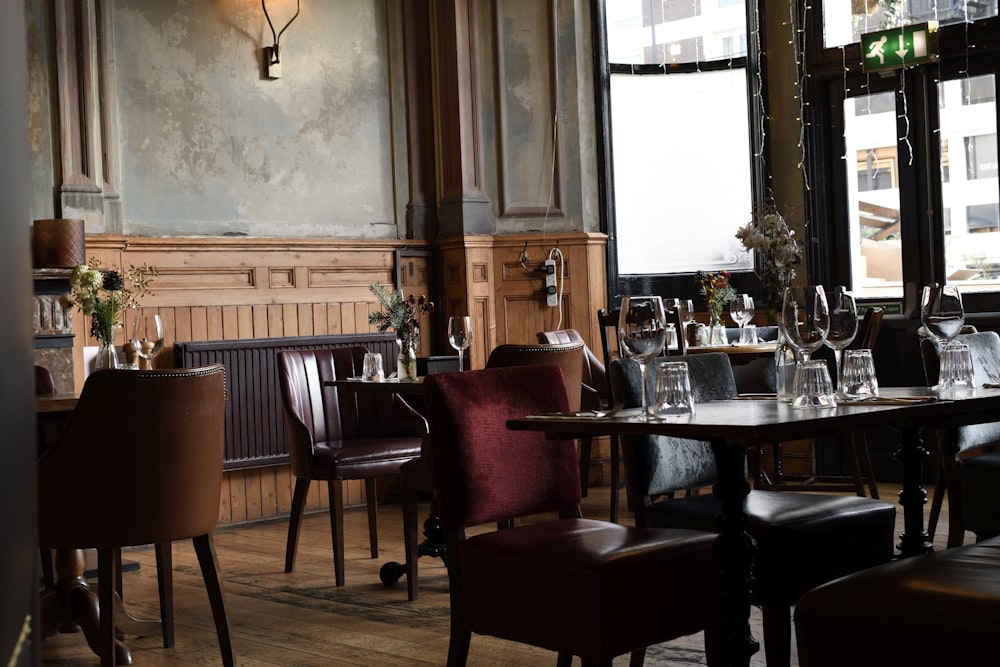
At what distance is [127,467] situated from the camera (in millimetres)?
2883

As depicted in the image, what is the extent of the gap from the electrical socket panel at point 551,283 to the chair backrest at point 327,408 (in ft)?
6.22

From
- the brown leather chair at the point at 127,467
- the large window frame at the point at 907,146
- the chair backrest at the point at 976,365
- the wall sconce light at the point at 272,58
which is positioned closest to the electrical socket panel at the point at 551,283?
the large window frame at the point at 907,146

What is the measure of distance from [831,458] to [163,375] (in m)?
4.36

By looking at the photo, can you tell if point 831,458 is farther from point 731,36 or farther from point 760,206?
point 731,36

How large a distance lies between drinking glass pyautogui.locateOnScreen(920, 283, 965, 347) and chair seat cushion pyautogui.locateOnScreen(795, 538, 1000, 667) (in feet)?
3.23

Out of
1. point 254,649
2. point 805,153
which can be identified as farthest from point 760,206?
point 254,649

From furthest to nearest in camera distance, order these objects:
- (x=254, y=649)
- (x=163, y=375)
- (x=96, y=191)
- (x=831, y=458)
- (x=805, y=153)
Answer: (x=805, y=153) → (x=831, y=458) → (x=96, y=191) → (x=254, y=649) → (x=163, y=375)

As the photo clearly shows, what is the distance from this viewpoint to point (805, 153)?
6859 mm

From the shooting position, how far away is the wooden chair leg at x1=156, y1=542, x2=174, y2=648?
3.45 metres

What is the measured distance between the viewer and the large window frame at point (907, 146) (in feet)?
20.7

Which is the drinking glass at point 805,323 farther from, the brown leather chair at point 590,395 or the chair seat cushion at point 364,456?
the brown leather chair at point 590,395

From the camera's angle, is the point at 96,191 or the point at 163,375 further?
the point at 96,191

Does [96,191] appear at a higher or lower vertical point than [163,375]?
higher

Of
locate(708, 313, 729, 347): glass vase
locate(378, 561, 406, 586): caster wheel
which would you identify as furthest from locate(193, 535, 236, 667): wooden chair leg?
locate(708, 313, 729, 347): glass vase
